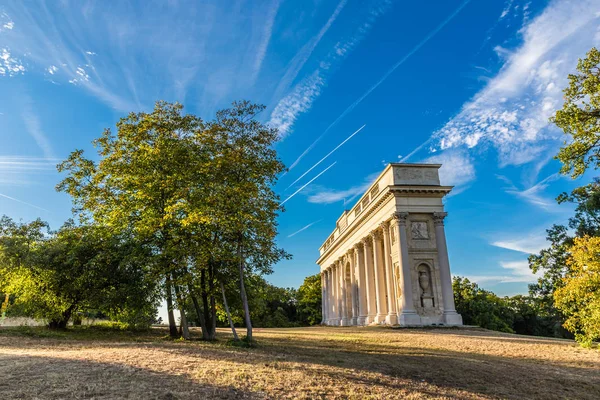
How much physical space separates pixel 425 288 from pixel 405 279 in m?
2.55

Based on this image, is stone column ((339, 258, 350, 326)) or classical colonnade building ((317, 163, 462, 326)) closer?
classical colonnade building ((317, 163, 462, 326))

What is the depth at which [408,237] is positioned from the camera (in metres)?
36.0

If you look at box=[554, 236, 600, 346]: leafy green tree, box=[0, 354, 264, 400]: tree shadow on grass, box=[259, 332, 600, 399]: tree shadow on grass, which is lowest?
box=[259, 332, 600, 399]: tree shadow on grass

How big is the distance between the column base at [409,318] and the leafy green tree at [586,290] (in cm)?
1582

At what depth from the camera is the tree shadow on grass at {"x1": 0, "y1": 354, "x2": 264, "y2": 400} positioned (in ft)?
24.6

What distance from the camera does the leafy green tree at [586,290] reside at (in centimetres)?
1587

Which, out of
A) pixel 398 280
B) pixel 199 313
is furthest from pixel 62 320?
pixel 398 280

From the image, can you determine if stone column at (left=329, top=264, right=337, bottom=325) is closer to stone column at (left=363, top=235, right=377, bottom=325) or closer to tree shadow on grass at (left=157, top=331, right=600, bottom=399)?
stone column at (left=363, top=235, right=377, bottom=325)

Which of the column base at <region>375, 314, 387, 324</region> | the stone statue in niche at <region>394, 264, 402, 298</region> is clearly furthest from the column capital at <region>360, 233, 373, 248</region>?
the column base at <region>375, 314, 387, 324</region>

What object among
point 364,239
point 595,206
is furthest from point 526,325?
point 595,206

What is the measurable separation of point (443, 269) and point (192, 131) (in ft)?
83.9

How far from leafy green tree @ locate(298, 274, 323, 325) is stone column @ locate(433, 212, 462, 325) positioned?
1947 inches

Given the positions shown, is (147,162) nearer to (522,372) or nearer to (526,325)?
(522,372)

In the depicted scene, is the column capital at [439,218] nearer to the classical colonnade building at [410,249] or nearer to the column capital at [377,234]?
the classical colonnade building at [410,249]
